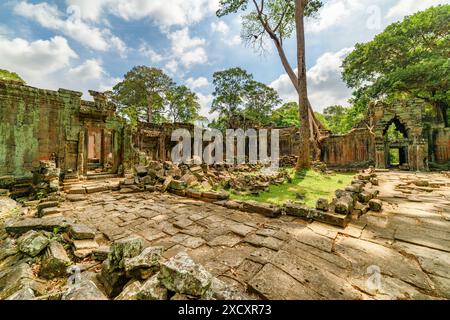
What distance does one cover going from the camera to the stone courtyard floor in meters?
1.70

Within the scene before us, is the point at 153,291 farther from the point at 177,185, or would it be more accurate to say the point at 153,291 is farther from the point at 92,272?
the point at 177,185

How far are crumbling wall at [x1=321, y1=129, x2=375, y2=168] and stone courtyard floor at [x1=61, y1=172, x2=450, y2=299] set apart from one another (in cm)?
1264

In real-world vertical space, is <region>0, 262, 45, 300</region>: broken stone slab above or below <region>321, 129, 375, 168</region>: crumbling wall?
below

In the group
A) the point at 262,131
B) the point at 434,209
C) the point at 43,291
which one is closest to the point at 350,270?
the point at 43,291

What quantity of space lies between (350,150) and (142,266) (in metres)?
19.0

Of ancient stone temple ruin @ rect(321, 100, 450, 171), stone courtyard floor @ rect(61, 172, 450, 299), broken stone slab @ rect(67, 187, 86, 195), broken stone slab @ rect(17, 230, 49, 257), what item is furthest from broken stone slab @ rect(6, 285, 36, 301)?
Result: ancient stone temple ruin @ rect(321, 100, 450, 171)

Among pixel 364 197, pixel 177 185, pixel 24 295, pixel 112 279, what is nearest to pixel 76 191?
pixel 177 185

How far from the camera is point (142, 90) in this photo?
24.9m

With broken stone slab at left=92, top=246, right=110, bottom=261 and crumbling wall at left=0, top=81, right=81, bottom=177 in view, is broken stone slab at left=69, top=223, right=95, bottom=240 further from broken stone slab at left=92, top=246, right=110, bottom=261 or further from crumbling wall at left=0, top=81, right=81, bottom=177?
crumbling wall at left=0, top=81, right=81, bottom=177

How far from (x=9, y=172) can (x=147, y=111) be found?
2135 cm

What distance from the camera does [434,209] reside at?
394 centimetres

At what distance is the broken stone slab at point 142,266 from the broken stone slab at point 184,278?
279 millimetres

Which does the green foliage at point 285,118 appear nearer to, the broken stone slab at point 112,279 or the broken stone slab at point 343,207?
the broken stone slab at point 343,207
